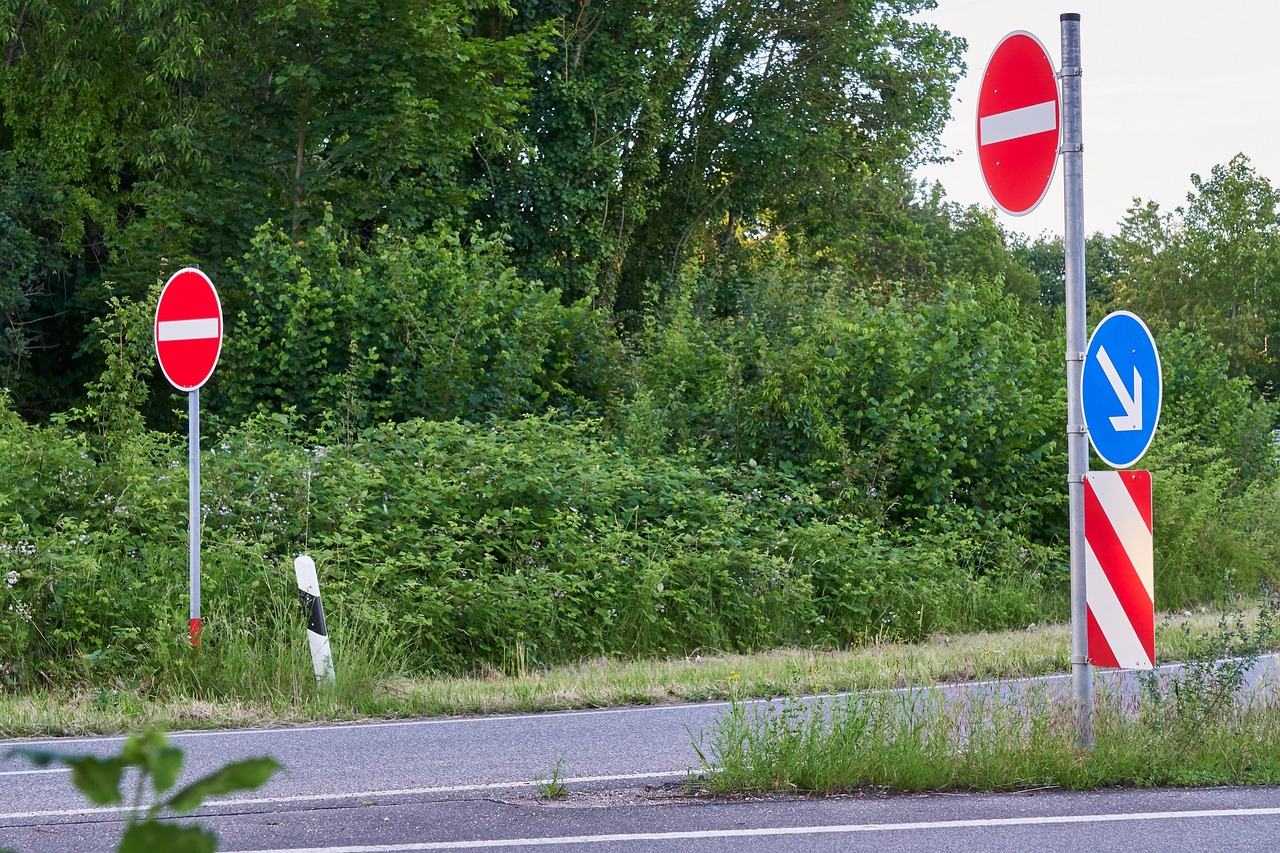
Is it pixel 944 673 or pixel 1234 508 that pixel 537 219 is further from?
pixel 944 673

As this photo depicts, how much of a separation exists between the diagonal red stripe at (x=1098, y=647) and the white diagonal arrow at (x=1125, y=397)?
0.94 metres

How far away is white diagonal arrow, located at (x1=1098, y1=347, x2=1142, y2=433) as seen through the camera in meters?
6.68

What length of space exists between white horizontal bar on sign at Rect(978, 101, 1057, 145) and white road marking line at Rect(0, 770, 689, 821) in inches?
147

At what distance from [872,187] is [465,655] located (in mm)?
25812

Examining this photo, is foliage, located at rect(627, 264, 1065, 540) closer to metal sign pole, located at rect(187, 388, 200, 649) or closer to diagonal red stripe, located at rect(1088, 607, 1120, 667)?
metal sign pole, located at rect(187, 388, 200, 649)

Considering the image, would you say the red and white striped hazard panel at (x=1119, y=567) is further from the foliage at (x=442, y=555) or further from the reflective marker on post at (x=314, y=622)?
the foliage at (x=442, y=555)

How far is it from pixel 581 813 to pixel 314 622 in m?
4.33

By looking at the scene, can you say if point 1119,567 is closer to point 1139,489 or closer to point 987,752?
point 1139,489

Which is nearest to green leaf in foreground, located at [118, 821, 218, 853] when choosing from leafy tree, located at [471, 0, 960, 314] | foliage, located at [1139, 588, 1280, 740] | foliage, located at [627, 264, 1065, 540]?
foliage, located at [1139, 588, 1280, 740]

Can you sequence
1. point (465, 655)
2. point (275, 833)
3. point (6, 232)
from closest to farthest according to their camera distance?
point (275, 833) < point (465, 655) < point (6, 232)

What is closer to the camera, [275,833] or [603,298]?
[275,833]

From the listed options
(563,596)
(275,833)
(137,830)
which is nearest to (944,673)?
(563,596)

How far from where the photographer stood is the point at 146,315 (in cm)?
1617

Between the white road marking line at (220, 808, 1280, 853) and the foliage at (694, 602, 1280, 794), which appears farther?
the foliage at (694, 602, 1280, 794)
